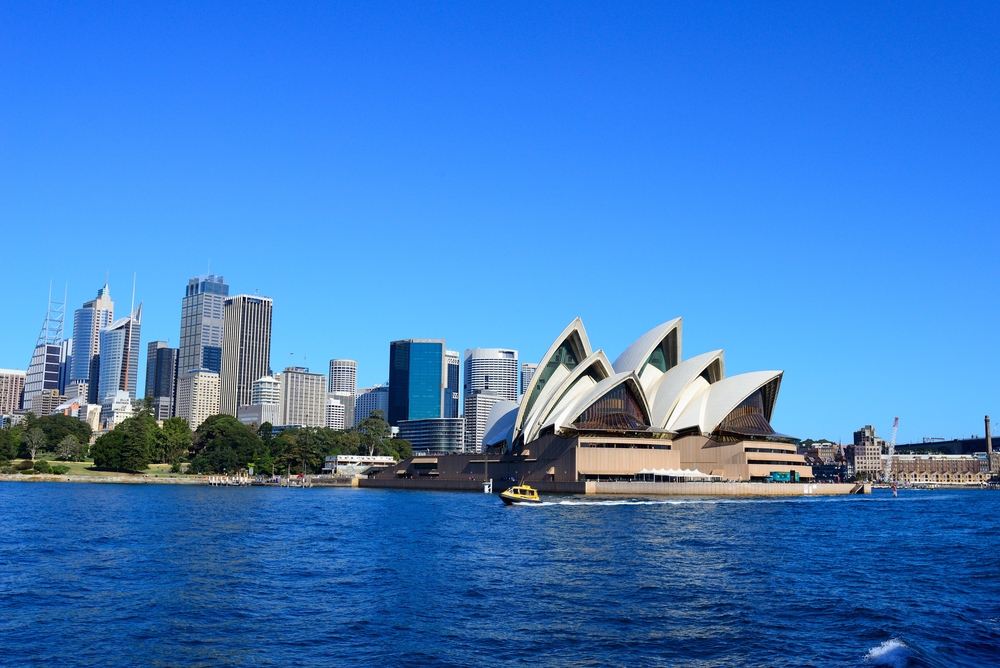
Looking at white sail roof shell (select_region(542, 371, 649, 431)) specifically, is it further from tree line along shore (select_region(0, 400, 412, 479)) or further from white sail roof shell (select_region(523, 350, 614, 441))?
tree line along shore (select_region(0, 400, 412, 479))

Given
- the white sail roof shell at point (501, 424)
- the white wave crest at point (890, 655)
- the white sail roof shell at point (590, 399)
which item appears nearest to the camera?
the white wave crest at point (890, 655)

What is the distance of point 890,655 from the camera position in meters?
17.9

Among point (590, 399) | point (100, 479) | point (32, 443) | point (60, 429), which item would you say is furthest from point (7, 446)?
point (590, 399)

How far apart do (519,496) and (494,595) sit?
136 feet

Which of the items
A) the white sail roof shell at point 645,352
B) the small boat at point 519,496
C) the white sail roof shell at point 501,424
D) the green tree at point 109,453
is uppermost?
the white sail roof shell at point 645,352

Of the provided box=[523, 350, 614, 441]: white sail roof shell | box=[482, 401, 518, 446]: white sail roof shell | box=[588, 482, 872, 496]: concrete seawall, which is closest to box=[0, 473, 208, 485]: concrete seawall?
box=[482, 401, 518, 446]: white sail roof shell

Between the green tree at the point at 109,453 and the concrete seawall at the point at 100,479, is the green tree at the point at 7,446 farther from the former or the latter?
the green tree at the point at 109,453

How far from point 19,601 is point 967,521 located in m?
51.7

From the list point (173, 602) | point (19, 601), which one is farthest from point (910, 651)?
point (19, 601)

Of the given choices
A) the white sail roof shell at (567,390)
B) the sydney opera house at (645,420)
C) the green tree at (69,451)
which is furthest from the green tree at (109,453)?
the white sail roof shell at (567,390)

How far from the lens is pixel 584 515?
5319 centimetres

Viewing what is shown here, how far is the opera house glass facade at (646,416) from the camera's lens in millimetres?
88750

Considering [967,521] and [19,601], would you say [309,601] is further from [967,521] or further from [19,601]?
[967,521]

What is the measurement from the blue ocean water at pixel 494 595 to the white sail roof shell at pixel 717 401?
147 feet
